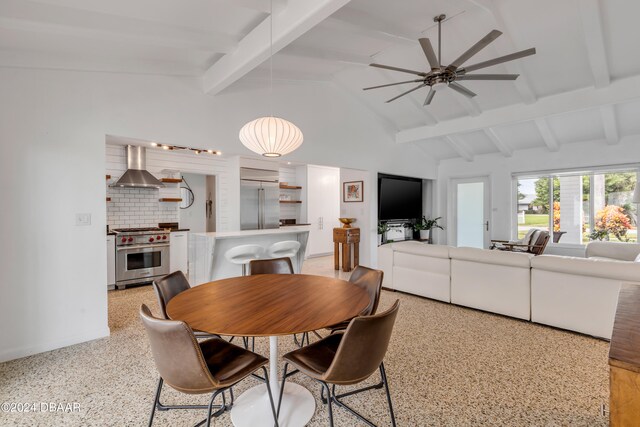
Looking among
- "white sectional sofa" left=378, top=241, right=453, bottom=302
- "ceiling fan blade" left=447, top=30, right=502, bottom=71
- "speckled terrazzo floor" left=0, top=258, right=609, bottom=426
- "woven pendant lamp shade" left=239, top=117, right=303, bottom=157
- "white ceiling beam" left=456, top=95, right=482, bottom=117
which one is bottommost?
"speckled terrazzo floor" left=0, top=258, right=609, bottom=426

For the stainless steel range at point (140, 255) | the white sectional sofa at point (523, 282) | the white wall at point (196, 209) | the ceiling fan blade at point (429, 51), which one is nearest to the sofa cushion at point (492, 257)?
the white sectional sofa at point (523, 282)

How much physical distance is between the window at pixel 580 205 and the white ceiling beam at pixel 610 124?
731 mm

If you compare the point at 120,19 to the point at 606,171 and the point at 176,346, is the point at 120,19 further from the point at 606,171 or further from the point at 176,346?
the point at 606,171

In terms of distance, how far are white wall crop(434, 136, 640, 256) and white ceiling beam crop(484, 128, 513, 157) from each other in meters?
0.26

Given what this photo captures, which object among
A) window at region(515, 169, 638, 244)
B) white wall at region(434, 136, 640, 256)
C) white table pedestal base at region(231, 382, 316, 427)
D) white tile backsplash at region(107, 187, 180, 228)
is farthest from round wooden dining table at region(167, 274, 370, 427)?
window at region(515, 169, 638, 244)

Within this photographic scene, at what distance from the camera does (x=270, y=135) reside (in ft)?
8.69

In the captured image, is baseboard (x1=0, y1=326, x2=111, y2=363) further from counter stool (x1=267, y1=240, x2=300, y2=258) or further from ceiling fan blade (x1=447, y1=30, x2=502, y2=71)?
ceiling fan blade (x1=447, y1=30, x2=502, y2=71)

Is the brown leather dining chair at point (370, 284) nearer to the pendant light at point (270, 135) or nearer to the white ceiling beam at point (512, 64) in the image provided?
the pendant light at point (270, 135)

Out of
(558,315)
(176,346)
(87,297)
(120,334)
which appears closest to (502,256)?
(558,315)

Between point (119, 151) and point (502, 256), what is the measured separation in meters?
6.02

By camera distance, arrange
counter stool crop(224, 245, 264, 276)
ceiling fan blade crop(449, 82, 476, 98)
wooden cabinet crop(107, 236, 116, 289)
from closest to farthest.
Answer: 1. ceiling fan blade crop(449, 82, 476, 98)
2. counter stool crop(224, 245, 264, 276)
3. wooden cabinet crop(107, 236, 116, 289)

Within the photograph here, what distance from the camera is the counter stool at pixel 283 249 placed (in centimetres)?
407

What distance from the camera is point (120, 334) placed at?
323 centimetres

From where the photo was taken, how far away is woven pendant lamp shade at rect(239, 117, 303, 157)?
8.68ft
